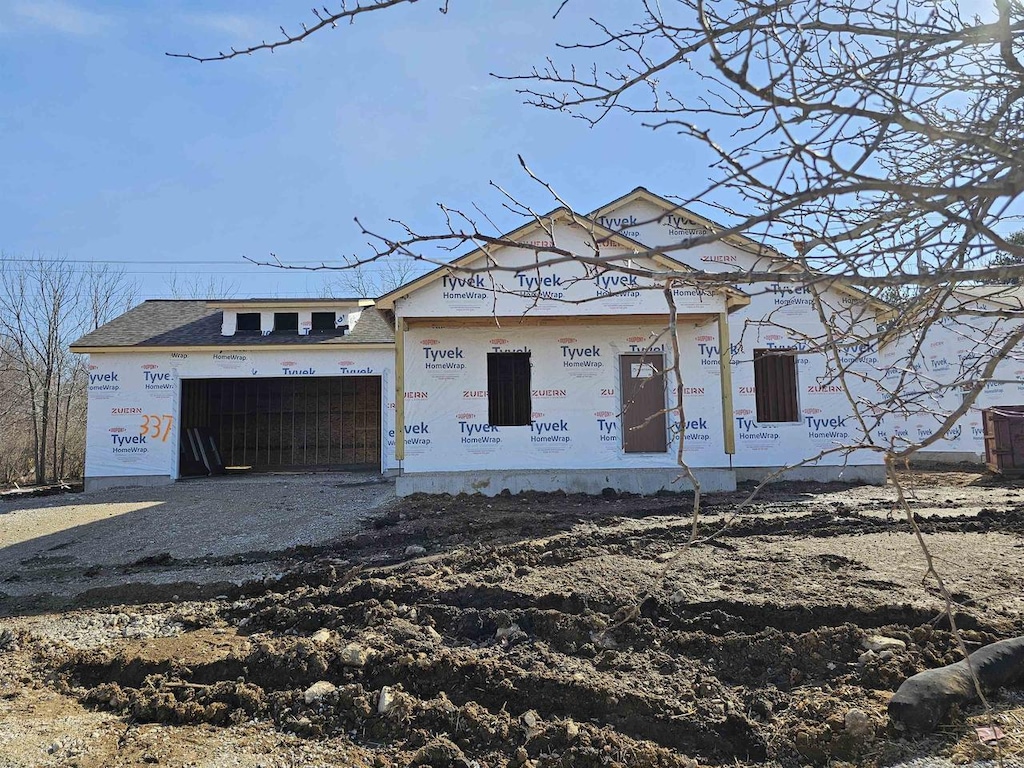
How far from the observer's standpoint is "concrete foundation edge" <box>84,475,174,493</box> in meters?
16.9

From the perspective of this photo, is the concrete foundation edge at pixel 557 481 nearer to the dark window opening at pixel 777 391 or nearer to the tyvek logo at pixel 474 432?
the tyvek logo at pixel 474 432

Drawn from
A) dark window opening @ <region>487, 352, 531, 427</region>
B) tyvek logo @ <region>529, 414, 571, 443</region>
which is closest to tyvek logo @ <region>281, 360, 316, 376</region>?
dark window opening @ <region>487, 352, 531, 427</region>

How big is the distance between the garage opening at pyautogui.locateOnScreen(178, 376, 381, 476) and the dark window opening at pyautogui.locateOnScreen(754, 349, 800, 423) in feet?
43.3

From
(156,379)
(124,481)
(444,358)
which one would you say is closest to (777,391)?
(444,358)

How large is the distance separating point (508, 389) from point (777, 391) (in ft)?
20.7

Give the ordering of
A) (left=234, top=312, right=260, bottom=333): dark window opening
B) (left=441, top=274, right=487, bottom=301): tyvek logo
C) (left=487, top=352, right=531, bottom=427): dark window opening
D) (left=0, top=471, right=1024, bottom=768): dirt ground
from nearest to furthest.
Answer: (left=0, top=471, right=1024, bottom=768): dirt ground → (left=441, top=274, right=487, bottom=301): tyvek logo → (left=487, top=352, right=531, bottom=427): dark window opening → (left=234, top=312, right=260, bottom=333): dark window opening

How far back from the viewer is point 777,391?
50.0ft

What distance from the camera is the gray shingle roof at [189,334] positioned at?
17.7 meters

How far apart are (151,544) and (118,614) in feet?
11.4

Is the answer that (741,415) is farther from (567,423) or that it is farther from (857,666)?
(857,666)

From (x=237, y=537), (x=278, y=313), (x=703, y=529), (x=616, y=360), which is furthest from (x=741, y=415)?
(x=278, y=313)

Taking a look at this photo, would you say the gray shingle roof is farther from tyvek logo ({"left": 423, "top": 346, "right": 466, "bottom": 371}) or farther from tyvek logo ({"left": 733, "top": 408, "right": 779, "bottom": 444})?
tyvek logo ({"left": 733, "top": 408, "right": 779, "bottom": 444})

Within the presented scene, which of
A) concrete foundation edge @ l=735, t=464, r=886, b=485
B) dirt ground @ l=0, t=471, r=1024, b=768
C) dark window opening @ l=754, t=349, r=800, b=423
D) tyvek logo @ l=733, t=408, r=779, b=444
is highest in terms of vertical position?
dark window opening @ l=754, t=349, r=800, b=423

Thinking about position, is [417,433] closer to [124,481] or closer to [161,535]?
[161,535]
